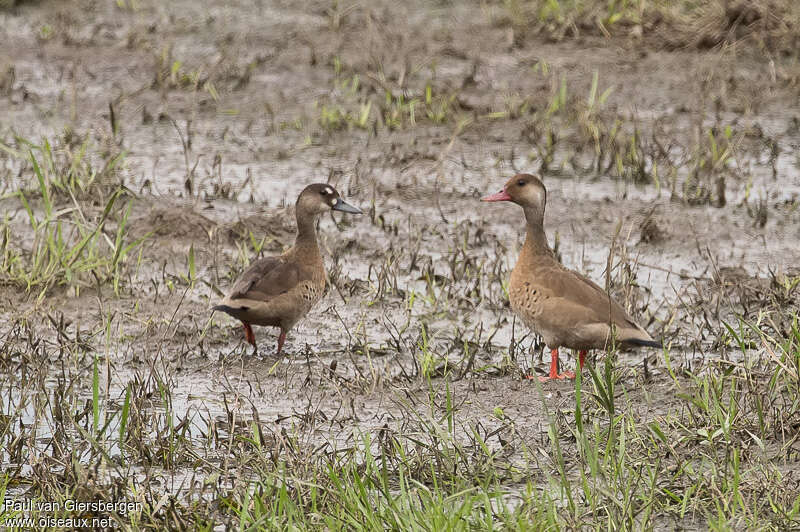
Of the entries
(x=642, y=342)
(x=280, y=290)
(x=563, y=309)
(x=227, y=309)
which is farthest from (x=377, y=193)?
(x=642, y=342)

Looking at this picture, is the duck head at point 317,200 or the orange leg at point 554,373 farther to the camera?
the duck head at point 317,200

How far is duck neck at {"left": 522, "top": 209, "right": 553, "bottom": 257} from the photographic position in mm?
6137

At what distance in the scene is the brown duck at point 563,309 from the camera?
5.59 metres

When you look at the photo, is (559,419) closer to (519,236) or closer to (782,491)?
(782,491)

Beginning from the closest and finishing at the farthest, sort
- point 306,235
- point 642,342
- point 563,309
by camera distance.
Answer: point 642,342 < point 563,309 < point 306,235

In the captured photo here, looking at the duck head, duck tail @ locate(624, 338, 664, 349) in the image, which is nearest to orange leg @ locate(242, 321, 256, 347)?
the duck head

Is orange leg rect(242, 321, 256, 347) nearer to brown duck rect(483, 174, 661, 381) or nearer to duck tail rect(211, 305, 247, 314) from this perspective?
duck tail rect(211, 305, 247, 314)

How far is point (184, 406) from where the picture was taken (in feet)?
17.8

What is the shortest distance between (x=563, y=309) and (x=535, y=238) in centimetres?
61

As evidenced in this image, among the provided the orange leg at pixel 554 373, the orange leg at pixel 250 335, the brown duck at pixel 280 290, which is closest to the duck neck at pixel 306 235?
the brown duck at pixel 280 290

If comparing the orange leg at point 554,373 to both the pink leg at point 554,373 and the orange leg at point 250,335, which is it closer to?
the pink leg at point 554,373

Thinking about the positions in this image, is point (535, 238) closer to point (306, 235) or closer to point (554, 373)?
point (554, 373)

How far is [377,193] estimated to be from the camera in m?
8.30

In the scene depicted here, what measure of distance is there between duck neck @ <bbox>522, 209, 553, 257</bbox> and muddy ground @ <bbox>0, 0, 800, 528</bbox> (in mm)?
423
